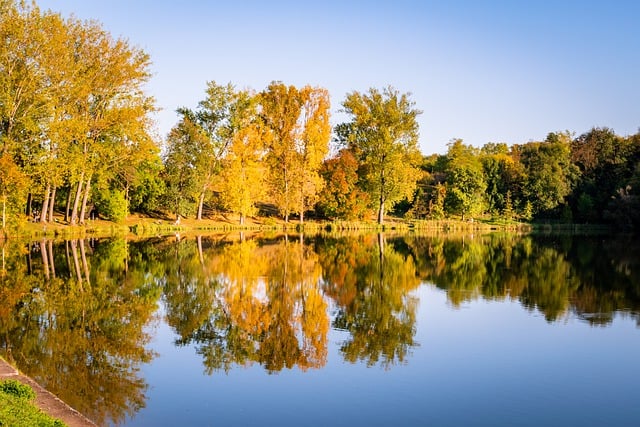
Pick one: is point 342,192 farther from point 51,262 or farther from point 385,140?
point 51,262

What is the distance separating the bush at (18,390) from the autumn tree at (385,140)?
58516 millimetres

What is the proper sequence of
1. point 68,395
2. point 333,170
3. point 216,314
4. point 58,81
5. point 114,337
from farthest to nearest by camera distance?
1. point 333,170
2. point 58,81
3. point 216,314
4. point 114,337
5. point 68,395

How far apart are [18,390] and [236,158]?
173ft

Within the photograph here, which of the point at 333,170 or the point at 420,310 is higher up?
the point at 333,170

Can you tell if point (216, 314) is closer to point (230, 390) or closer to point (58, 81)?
point (230, 390)

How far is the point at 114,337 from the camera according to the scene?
15.2m

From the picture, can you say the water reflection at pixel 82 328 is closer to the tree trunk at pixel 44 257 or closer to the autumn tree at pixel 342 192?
the tree trunk at pixel 44 257

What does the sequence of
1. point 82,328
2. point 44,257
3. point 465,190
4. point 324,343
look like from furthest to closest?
point 465,190 → point 44,257 → point 82,328 → point 324,343

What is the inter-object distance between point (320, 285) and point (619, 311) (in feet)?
34.0

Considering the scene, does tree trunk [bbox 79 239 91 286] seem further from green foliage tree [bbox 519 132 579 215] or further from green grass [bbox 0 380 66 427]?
green foliage tree [bbox 519 132 579 215]

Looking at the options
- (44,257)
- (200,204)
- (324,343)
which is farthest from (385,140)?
(324,343)

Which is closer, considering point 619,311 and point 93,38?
point 619,311

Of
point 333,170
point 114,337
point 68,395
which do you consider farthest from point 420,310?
point 333,170

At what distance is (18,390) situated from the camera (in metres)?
9.19
